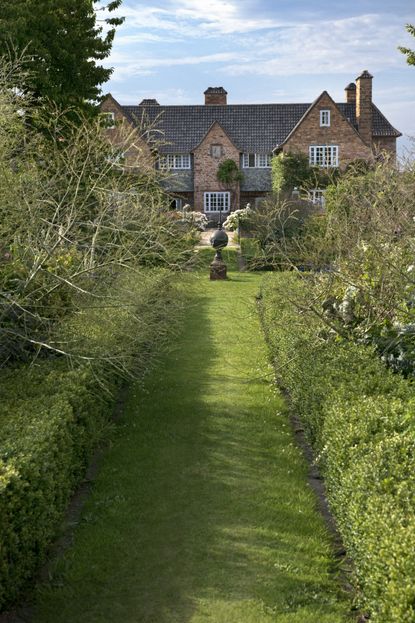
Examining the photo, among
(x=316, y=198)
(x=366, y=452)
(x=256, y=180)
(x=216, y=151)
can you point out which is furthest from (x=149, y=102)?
(x=366, y=452)

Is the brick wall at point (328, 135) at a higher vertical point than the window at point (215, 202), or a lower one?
higher

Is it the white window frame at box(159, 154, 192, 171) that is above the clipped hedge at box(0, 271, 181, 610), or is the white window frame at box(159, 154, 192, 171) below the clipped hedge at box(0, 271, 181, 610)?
above

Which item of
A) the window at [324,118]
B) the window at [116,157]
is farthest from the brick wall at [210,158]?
the window at [116,157]

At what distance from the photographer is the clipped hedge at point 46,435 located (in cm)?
576

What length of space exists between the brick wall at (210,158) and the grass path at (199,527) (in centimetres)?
4062

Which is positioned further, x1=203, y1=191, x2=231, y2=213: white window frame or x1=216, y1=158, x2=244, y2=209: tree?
x1=203, y1=191, x2=231, y2=213: white window frame

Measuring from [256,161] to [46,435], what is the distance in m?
47.1

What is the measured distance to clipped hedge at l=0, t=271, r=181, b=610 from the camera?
5.76 m

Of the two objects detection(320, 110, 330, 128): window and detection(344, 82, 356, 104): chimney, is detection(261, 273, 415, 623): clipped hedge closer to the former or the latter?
detection(320, 110, 330, 128): window

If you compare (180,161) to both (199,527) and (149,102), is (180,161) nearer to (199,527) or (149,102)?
(149,102)

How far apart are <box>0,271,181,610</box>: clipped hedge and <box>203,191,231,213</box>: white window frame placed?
41435 mm

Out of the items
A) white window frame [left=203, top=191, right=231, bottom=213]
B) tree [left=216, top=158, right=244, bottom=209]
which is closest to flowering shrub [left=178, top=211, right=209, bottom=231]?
tree [left=216, top=158, right=244, bottom=209]

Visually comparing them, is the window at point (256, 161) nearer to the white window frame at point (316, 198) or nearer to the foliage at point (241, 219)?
the white window frame at point (316, 198)

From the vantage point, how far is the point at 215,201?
52.2m
